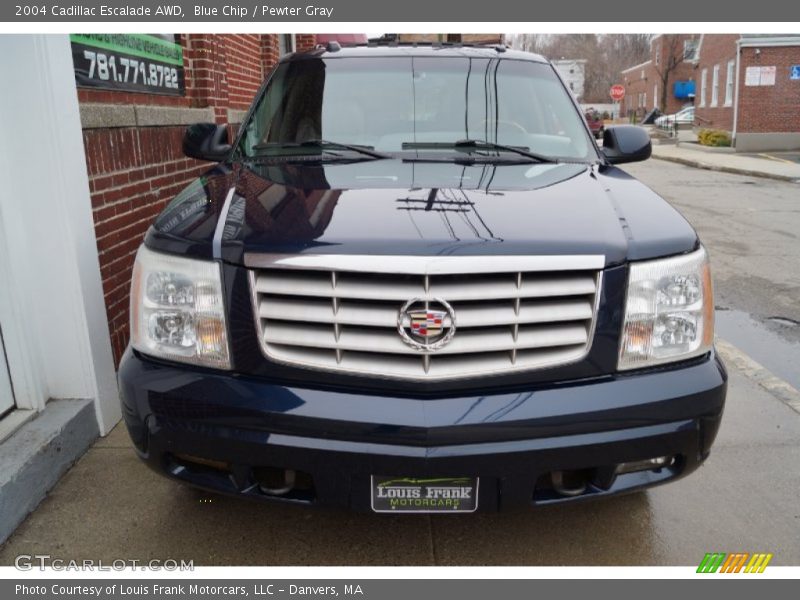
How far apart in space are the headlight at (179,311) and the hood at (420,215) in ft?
0.22

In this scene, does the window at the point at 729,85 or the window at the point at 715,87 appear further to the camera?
the window at the point at 715,87

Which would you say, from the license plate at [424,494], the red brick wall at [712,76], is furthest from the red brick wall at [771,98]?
the license plate at [424,494]

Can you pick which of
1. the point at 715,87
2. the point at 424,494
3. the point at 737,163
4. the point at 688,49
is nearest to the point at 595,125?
the point at 737,163

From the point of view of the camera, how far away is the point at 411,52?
3900 mm

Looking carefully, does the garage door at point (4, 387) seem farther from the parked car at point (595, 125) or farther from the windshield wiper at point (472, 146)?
the parked car at point (595, 125)

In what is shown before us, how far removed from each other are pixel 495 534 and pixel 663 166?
73.1ft

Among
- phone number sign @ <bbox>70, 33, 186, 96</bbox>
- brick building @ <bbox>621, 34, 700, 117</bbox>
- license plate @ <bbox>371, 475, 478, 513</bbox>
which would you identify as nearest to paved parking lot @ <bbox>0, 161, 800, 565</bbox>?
license plate @ <bbox>371, 475, 478, 513</bbox>

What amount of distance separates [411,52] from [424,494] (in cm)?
253

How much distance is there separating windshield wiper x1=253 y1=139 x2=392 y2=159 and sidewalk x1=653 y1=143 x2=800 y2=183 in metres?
16.8

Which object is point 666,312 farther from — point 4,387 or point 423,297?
point 4,387

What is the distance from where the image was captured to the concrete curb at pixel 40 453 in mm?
2830

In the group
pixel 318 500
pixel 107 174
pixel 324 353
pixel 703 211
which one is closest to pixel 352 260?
pixel 324 353

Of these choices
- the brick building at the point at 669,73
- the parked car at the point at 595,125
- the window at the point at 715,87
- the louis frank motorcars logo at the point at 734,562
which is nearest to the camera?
the louis frank motorcars logo at the point at 734,562

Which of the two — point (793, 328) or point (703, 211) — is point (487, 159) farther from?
point (703, 211)
